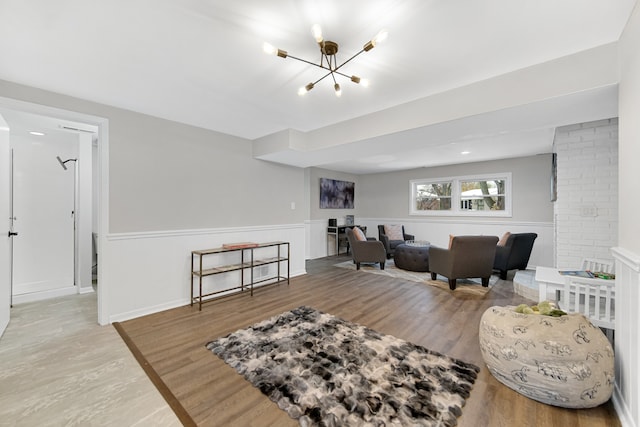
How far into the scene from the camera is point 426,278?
15.4ft

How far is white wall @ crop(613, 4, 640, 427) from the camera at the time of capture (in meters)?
1.39

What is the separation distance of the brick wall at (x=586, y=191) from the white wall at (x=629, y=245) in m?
1.74

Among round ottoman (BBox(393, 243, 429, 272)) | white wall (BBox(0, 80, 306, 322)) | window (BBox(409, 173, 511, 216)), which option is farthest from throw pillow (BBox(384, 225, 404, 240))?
white wall (BBox(0, 80, 306, 322))

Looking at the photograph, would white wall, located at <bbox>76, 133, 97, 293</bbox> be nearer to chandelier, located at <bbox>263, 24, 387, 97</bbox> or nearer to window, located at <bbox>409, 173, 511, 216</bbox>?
chandelier, located at <bbox>263, 24, 387, 97</bbox>

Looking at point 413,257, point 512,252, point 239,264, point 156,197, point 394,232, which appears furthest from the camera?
point 394,232

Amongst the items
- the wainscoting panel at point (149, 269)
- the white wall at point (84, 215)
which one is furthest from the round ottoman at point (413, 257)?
the white wall at point (84, 215)

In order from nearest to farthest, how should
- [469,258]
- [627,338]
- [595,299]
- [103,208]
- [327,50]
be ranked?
[627,338] < [327,50] < [595,299] < [103,208] < [469,258]

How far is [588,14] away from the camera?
1.60m

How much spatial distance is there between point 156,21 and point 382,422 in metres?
2.83

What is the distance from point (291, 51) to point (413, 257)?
4364 millimetres

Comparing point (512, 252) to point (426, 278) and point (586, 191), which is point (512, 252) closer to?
point (426, 278)

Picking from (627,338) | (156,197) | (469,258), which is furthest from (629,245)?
(156,197)

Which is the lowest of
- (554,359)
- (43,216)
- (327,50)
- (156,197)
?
(554,359)

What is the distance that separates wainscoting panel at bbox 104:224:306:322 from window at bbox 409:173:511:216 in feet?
17.8
